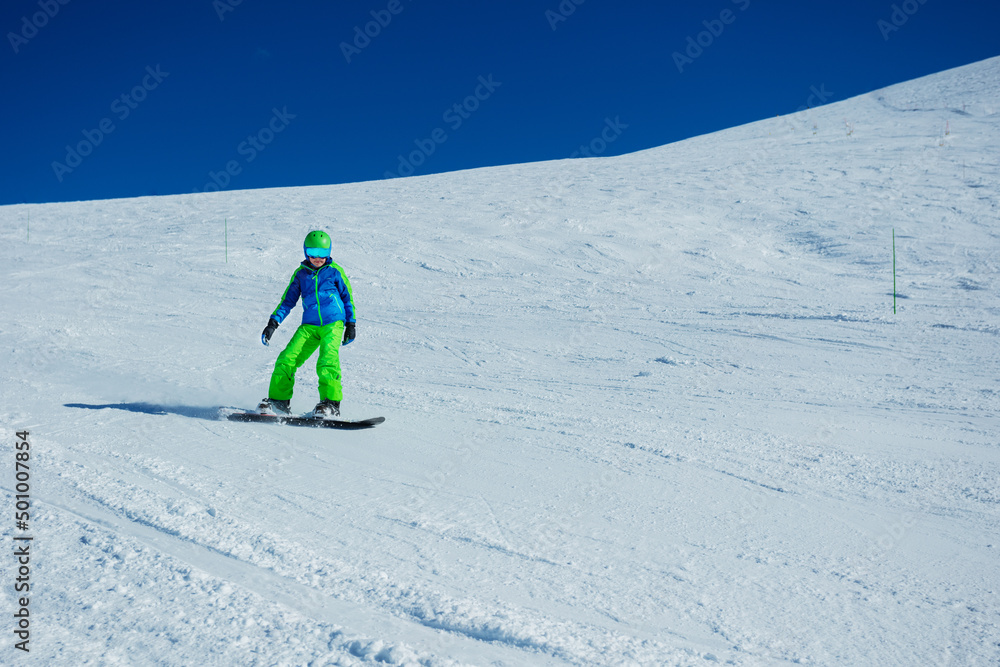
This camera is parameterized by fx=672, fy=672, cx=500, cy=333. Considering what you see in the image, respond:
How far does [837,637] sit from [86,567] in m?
3.05

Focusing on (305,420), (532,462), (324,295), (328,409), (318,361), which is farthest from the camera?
(324,295)

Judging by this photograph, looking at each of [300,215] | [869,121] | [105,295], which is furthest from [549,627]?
[869,121]

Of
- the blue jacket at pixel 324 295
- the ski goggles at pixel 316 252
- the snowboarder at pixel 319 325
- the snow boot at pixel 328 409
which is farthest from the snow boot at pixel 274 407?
the ski goggles at pixel 316 252

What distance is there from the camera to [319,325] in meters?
5.89

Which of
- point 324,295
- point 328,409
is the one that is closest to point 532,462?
point 328,409

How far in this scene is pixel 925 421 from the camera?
213 inches

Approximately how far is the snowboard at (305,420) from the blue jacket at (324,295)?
2.88 ft

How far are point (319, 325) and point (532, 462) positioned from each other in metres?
2.46

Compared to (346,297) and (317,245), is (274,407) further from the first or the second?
(317,245)

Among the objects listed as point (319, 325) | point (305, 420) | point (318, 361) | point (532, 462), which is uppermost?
point (319, 325)

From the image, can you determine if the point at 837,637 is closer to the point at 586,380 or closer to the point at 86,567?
the point at 86,567

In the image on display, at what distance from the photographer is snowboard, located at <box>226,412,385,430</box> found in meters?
5.32

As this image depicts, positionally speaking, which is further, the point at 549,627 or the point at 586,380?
the point at 586,380

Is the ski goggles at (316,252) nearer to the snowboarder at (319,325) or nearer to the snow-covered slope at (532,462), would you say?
the snowboarder at (319,325)
